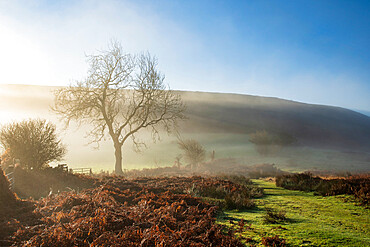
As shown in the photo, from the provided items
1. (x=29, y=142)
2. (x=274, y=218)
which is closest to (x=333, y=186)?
(x=274, y=218)

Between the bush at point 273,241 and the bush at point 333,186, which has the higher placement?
the bush at point 273,241

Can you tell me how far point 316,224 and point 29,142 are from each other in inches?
650

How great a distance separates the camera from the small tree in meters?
15.1

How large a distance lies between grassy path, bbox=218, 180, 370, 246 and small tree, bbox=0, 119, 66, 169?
1358cm

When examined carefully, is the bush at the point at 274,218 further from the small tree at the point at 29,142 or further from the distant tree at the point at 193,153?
the distant tree at the point at 193,153

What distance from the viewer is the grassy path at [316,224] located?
449 centimetres

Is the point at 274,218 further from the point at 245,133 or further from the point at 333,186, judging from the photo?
the point at 245,133

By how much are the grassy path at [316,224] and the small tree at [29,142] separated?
44.6 feet

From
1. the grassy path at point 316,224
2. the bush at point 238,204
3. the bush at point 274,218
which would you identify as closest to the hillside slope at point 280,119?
the bush at point 238,204

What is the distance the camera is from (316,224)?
18.5 ft

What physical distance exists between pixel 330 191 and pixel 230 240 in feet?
25.3

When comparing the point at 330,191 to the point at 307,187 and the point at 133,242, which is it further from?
the point at 133,242

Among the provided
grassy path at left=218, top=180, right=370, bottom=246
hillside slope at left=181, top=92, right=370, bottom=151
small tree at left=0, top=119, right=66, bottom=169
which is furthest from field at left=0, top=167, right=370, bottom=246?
hillside slope at left=181, top=92, right=370, bottom=151

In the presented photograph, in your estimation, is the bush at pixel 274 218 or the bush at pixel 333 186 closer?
the bush at pixel 274 218
